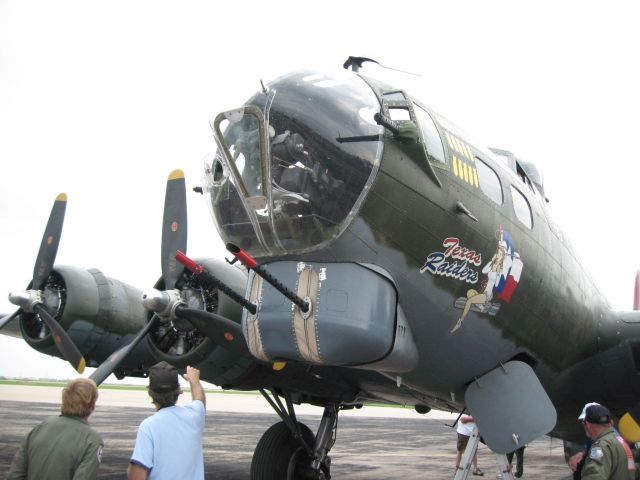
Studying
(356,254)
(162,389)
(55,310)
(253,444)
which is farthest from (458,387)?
(253,444)

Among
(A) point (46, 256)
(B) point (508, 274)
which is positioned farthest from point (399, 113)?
(A) point (46, 256)

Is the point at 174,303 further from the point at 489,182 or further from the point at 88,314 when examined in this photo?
the point at 489,182

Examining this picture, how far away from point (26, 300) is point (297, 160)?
671 centimetres

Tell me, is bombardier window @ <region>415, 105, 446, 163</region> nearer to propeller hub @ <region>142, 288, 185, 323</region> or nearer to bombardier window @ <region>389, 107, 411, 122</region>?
bombardier window @ <region>389, 107, 411, 122</region>

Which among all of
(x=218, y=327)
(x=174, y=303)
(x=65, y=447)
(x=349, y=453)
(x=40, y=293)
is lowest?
(x=349, y=453)

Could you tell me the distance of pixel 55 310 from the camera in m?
11.0

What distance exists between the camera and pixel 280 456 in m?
9.74

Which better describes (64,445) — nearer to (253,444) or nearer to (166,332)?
(166,332)

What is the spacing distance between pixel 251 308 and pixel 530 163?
449cm

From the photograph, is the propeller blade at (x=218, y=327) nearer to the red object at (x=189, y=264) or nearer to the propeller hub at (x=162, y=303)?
the propeller hub at (x=162, y=303)

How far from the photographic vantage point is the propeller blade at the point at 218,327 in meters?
8.13

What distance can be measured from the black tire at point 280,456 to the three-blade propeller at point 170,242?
2.31m

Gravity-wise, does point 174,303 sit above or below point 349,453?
above

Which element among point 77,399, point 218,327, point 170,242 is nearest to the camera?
point 77,399
